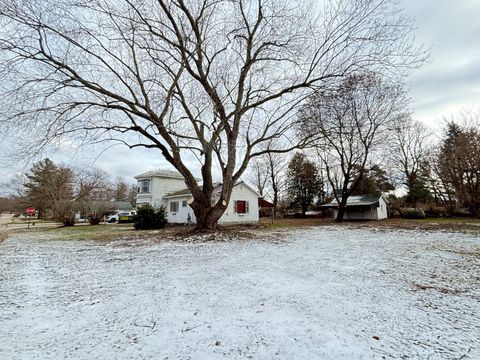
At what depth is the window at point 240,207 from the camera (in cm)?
2248

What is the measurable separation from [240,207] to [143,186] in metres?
10.9

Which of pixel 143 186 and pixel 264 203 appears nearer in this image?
pixel 264 203

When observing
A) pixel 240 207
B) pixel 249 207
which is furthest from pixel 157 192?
pixel 249 207

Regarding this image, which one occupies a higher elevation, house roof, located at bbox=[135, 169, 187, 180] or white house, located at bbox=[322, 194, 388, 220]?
house roof, located at bbox=[135, 169, 187, 180]

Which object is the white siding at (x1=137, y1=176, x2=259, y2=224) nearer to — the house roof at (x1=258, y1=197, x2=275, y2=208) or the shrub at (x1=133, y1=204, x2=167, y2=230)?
the house roof at (x1=258, y1=197, x2=275, y2=208)

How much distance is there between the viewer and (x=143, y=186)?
84.4ft

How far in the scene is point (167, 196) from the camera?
24.7 meters

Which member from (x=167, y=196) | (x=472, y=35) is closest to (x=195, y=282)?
(x=472, y=35)

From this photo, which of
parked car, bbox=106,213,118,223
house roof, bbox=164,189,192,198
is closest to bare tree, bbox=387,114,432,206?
house roof, bbox=164,189,192,198

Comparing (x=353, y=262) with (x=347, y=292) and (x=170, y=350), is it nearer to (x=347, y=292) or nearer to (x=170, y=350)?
(x=347, y=292)

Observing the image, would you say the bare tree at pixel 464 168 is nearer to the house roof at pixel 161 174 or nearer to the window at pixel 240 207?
the window at pixel 240 207

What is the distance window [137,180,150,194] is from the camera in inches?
1001

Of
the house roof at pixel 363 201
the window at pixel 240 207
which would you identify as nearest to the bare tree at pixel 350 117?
the house roof at pixel 363 201

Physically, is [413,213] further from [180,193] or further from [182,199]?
[180,193]
